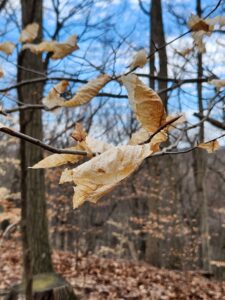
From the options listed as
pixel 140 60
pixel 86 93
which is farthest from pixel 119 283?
pixel 86 93

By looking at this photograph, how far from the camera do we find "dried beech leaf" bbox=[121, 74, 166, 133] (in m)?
0.82

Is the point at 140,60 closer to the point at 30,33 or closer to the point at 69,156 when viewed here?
the point at 69,156

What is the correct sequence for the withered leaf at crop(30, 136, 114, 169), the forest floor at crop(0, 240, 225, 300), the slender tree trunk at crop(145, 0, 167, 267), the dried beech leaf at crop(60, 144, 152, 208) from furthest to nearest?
the slender tree trunk at crop(145, 0, 167, 267) < the forest floor at crop(0, 240, 225, 300) < the withered leaf at crop(30, 136, 114, 169) < the dried beech leaf at crop(60, 144, 152, 208)

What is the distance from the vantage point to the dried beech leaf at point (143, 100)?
821 millimetres

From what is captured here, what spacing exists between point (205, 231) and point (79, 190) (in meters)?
13.8

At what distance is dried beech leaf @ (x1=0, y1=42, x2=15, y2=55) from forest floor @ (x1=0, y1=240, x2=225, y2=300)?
400 centimetres

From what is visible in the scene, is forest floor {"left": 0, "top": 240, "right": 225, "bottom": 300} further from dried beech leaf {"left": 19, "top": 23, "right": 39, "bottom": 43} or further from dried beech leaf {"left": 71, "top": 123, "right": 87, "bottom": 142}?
dried beech leaf {"left": 71, "top": 123, "right": 87, "bottom": 142}

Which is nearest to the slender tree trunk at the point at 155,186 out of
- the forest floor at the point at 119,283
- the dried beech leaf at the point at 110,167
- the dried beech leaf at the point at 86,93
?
the forest floor at the point at 119,283

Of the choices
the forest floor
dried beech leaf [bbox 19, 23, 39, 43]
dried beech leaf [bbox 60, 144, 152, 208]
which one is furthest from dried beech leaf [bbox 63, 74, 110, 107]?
the forest floor

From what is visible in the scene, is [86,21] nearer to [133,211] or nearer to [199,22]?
[199,22]

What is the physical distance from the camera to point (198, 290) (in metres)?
7.09

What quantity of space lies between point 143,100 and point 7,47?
1.75 meters

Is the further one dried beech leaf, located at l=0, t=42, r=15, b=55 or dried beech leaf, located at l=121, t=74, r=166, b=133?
dried beech leaf, located at l=0, t=42, r=15, b=55

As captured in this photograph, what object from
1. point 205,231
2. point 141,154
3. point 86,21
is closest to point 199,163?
point 205,231
